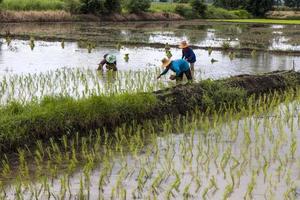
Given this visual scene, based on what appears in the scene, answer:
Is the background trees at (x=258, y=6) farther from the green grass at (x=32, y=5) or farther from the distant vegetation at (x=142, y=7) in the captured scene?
the green grass at (x=32, y=5)

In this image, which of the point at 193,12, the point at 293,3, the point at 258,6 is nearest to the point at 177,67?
the point at 193,12

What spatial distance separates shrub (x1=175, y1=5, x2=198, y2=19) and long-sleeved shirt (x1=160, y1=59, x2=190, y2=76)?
33.3 meters

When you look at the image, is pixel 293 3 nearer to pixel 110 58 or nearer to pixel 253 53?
pixel 253 53

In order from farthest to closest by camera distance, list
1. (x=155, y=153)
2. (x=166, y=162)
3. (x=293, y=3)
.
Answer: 1. (x=293, y=3)
2. (x=155, y=153)
3. (x=166, y=162)

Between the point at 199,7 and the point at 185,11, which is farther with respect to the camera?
the point at 199,7

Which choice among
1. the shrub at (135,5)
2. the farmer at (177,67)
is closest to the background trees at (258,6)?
the shrub at (135,5)

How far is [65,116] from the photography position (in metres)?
6.18

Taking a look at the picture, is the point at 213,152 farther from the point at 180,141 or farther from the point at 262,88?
the point at 262,88

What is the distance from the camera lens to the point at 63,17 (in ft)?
102

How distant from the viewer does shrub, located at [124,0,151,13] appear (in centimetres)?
3675

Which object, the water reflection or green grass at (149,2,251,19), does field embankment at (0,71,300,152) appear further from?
green grass at (149,2,251,19)

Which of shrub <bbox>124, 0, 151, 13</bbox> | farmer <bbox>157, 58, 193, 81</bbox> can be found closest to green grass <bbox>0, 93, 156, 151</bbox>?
farmer <bbox>157, 58, 193, 81</bbox>

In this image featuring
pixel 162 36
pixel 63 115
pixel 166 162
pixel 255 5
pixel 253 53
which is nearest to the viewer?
pixel 166 162

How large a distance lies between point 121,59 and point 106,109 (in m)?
7.73
